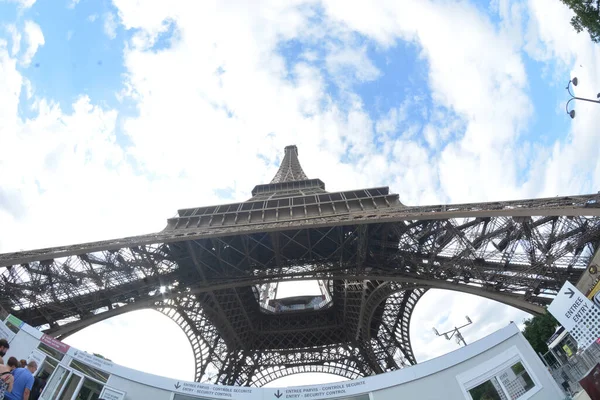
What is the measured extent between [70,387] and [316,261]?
16.5 metres

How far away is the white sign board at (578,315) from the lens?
11680 millimetres

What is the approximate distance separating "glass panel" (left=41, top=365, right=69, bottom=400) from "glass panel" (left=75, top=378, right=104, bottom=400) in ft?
2.35

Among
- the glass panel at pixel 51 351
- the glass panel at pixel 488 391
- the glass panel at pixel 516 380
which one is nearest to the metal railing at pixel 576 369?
the glass panel at pixel 516 380

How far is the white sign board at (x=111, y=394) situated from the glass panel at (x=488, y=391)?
491 inches

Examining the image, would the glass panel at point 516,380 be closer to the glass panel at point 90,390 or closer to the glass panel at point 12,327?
the glass panel at point 90,390

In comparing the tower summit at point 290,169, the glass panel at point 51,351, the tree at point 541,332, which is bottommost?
the glass panel at point 51,351

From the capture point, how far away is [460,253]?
2047cm

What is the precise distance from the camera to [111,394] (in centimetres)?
1322

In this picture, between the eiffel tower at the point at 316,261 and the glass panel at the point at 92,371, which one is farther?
the eiffel tower at the point at 316,261

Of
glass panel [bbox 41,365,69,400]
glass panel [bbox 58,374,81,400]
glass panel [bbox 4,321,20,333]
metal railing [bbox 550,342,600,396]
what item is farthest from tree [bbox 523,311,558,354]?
glass panel [bbox 4,321,20,333]

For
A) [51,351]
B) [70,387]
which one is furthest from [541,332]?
[51,351]

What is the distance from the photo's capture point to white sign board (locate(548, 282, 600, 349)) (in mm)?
11680

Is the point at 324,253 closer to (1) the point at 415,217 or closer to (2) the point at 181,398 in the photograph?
(1) the point at 415,217

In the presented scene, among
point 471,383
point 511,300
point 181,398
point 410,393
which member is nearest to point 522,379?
point 471,383
